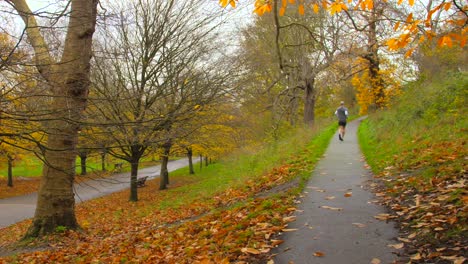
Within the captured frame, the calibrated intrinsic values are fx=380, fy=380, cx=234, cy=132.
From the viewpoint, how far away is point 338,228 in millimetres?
5055

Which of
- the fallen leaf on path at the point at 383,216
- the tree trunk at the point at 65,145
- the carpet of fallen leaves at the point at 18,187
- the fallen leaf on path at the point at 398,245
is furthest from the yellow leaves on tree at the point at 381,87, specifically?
the carpet of fallen leaves at the point at 18,187

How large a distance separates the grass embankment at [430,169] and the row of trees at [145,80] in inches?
104

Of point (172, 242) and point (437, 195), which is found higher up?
point (437, 195)

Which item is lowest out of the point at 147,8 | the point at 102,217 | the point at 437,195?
the point at 102,217

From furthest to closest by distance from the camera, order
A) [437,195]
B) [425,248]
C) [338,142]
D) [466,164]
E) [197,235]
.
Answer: [338,142] → [466,164] → [197,235] → [437,195] → [425,248]

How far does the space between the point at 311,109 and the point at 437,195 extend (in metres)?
20.7

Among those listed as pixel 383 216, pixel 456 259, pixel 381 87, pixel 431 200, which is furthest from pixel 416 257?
pixel 381 87

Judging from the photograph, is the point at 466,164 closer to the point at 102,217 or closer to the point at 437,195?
the point at 437,195

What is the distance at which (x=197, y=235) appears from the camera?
5832mm

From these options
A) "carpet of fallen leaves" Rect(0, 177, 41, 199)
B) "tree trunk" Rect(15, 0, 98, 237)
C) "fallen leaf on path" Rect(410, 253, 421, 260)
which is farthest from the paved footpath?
"carpet of fallen leaves" Rect(0, 177, 41, 199)

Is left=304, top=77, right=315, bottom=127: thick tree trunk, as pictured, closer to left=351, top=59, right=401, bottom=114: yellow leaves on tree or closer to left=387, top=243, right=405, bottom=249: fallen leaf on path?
left=351, top=59, right=401, bottom=114: yellow leaves on tree

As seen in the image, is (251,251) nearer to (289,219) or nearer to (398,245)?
(289,219)

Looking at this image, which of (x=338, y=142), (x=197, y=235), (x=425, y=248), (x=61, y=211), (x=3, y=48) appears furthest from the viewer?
(x=338, y=142)

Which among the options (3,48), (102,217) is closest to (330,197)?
(3,48)
